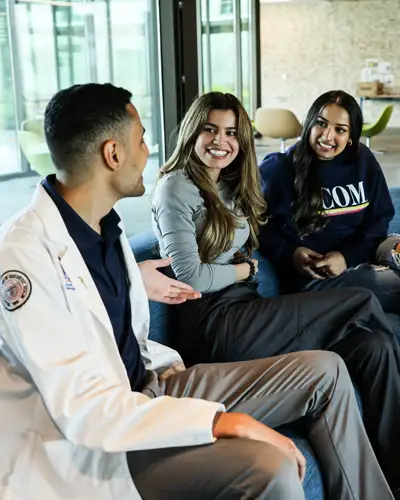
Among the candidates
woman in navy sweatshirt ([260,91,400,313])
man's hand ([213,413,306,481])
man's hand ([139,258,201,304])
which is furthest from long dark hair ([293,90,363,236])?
man's hand ([213,413,306,481])

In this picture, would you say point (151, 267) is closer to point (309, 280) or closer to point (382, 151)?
point (309, 280)

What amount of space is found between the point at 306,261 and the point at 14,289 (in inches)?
66.2

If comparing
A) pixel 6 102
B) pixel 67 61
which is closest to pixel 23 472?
pixel 6 102

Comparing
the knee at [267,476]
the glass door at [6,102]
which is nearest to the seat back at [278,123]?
the glass door at [6,102]

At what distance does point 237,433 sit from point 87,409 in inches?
12.8

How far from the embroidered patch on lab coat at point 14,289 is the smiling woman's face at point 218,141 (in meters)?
→ 1.19

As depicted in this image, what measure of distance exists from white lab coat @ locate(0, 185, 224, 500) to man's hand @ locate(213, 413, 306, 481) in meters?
0.06

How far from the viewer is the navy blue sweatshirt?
2.88 metres

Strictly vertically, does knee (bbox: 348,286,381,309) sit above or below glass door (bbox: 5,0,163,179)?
below

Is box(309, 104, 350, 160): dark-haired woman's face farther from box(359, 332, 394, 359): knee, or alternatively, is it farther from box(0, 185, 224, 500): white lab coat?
box(0, 185, 224, 500): white lab coat

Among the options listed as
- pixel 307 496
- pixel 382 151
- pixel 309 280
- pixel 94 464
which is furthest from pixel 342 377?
pixel 382 151

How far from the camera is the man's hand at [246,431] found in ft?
4.75

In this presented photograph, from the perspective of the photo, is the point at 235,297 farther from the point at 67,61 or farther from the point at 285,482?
A: the point at 67,61

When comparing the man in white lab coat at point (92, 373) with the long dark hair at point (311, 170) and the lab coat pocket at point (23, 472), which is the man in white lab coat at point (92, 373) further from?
the long dark hair at point (311, 170)
